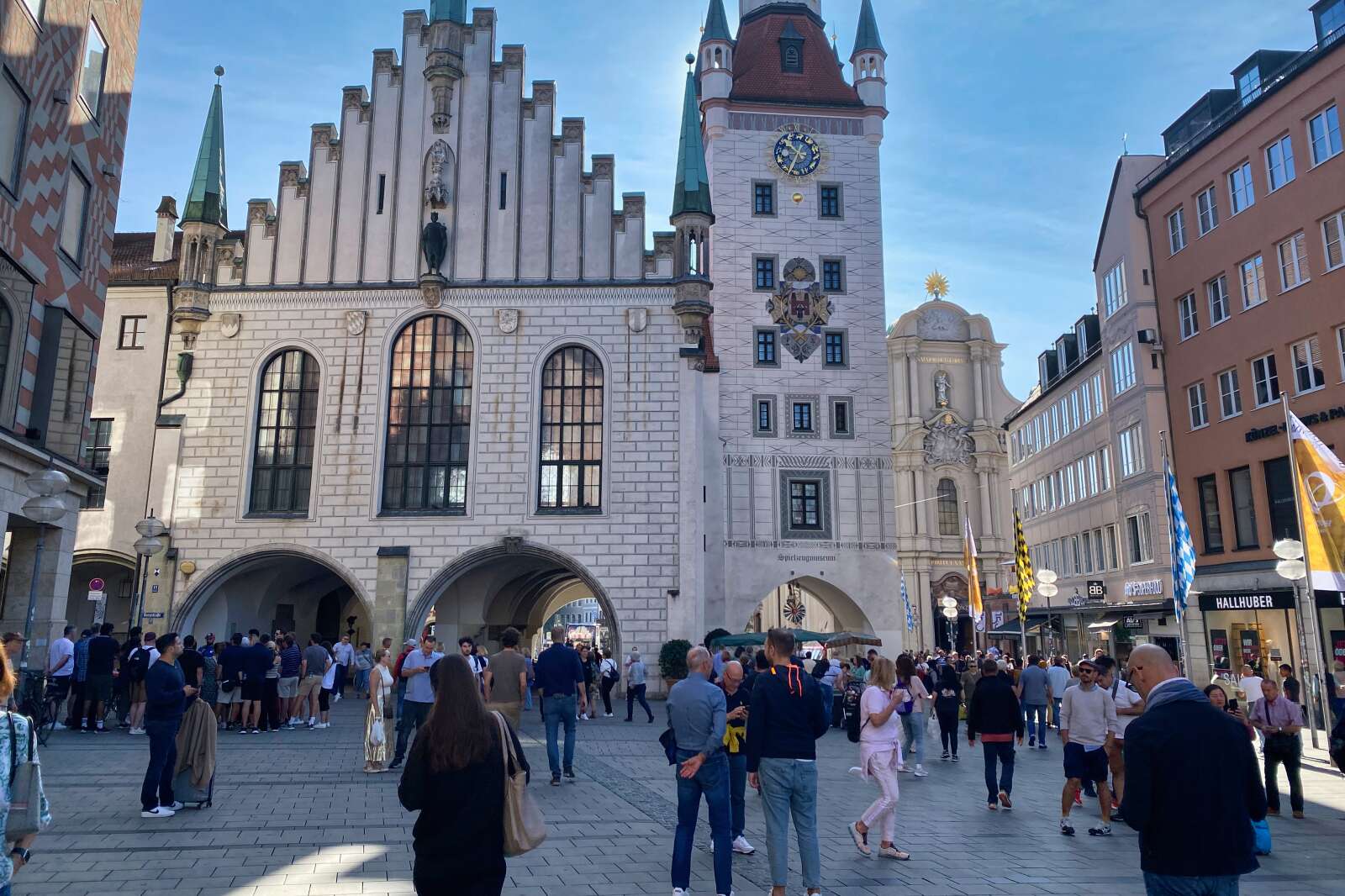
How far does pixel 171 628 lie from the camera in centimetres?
2617

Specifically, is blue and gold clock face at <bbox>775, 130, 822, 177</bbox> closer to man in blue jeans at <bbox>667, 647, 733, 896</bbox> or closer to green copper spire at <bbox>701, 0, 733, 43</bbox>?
green copper spire at <bbox>701, 0, 733, 43</bbox>

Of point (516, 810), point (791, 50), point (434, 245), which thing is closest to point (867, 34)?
point (791, 50)

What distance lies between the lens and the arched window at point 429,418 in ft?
94.7

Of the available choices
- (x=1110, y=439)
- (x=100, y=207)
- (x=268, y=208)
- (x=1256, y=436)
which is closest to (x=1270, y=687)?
(x=1256, y=436)

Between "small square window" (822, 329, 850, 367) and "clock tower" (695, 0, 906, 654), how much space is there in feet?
0.16

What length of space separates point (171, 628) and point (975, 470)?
133ft

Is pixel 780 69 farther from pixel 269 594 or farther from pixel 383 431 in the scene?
pixel 269 594

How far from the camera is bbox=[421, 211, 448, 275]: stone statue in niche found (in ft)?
96.2

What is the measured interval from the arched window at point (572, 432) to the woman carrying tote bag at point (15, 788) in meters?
23.9

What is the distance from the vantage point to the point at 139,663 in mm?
16469

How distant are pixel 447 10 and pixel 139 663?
74.5 feet

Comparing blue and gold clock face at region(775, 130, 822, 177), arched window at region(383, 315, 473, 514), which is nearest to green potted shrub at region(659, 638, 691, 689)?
arched window at region(383, 315, 473, 514)

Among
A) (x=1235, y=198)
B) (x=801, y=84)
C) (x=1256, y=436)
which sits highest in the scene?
(x=801, y=84)

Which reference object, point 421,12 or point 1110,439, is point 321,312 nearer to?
point 421,12
